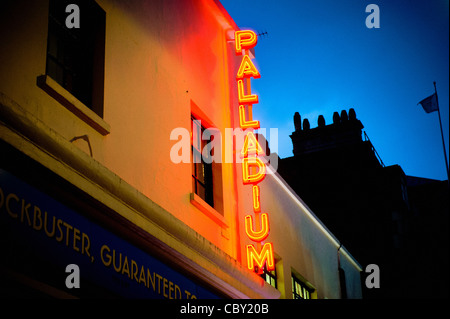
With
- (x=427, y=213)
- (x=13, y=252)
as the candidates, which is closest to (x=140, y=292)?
(x=13, y=252)

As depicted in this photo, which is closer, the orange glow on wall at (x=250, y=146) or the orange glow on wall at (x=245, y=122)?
the orange glow on wall at (x=250, y=146)

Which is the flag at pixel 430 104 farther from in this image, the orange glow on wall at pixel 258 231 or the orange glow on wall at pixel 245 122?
the orange glow on wall at pixel 258 231

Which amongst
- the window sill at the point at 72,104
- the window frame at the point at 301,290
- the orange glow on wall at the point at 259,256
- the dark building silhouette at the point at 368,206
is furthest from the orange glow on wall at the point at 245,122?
the dark building silhouette at the point at 368,206

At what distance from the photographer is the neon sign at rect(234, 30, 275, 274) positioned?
12055 millimetres

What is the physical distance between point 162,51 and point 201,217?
319 cm

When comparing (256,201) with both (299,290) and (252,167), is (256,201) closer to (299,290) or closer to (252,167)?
(252,167)

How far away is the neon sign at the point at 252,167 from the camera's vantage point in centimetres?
1205

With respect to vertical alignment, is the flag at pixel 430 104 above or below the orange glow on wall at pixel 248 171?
above

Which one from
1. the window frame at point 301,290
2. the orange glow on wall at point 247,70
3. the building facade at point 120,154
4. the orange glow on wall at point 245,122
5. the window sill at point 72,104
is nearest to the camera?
→ the building facade at point 120,154

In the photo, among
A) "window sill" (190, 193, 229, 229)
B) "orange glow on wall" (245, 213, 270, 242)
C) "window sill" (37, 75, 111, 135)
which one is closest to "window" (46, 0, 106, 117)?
"window sill" (37, 75, 111, 135)

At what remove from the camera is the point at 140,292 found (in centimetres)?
834

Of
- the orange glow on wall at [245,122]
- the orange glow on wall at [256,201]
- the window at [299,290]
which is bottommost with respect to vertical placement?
the window at [299,290]

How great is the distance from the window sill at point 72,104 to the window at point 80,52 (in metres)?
0.34

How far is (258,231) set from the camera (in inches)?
485
